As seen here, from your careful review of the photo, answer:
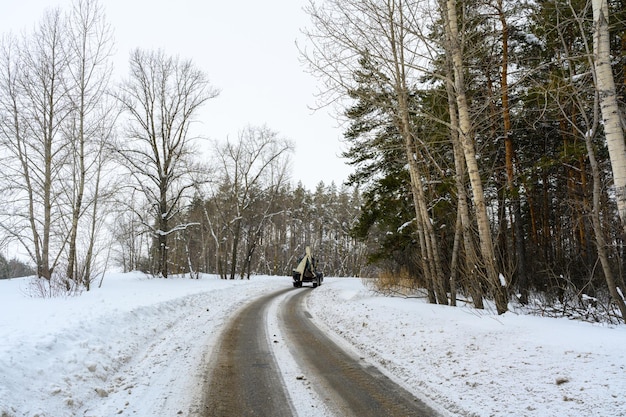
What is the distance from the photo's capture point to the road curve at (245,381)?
3841 millimetres

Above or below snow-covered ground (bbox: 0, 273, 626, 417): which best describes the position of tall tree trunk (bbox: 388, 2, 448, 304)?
above

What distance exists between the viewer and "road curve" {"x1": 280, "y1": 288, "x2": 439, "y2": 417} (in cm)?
386

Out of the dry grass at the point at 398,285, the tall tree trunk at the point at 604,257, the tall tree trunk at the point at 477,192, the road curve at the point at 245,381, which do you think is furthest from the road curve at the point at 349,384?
the dry grass at the point at 398,285

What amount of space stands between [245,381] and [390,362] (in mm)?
2309

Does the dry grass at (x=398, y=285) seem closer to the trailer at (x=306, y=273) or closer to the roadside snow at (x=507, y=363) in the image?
the roadside snow at (x=507, y=363)

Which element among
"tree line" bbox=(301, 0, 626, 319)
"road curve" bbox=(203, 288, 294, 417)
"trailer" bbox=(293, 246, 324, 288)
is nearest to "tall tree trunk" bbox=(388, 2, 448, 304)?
"tree line" bbox=(301, 0, 626, 319)

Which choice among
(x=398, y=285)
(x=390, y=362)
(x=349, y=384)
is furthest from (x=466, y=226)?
(x=398, y=285)

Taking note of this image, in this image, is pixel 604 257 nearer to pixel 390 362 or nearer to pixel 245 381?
pixel 390 362

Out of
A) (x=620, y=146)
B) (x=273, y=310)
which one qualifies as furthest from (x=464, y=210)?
A: (x=273, y=310)

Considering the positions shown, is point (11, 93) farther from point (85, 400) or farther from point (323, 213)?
point (323, 213)

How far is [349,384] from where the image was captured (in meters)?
4.63

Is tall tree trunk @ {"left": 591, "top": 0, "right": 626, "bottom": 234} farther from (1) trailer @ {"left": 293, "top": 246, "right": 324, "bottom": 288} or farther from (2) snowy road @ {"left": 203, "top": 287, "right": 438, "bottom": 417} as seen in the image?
(1) trailer @ {"left": 293, "top": 246, "right": 324, "bottom": 288}

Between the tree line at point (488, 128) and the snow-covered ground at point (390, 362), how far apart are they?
1773mm

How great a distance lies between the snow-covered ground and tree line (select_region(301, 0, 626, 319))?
177cm
